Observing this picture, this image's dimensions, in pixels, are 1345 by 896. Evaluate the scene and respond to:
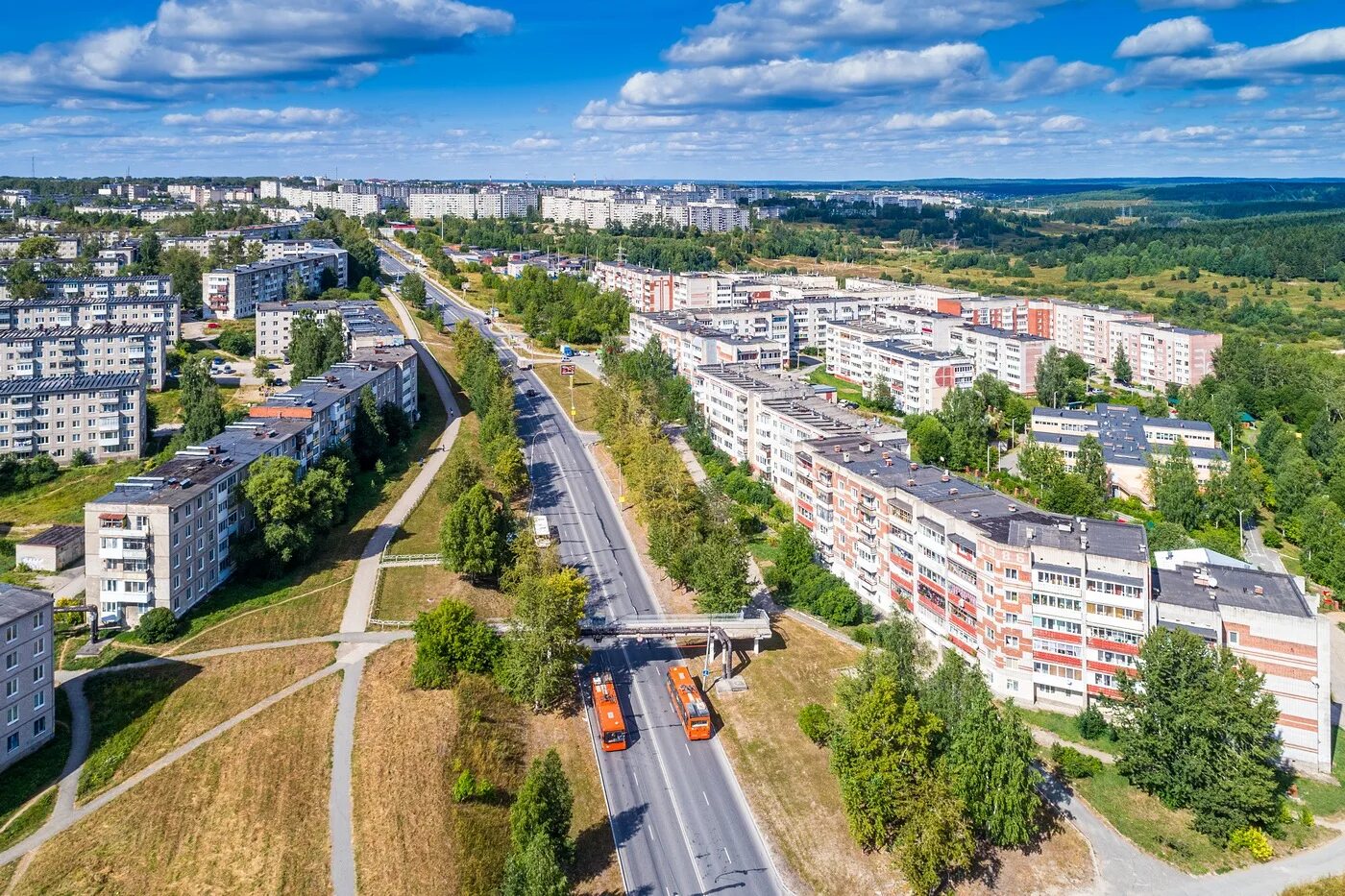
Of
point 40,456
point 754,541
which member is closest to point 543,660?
point 754,541

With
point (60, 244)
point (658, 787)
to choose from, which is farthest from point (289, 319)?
point (658, 787)

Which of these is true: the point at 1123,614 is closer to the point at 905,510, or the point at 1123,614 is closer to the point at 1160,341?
the point at 905,510

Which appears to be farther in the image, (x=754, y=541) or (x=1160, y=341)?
(x=1160, y=341)

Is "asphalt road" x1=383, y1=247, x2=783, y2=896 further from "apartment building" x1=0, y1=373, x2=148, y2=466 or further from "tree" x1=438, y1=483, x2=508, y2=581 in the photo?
"apartment building" x1=0, y1=373, x2=148, y2=466

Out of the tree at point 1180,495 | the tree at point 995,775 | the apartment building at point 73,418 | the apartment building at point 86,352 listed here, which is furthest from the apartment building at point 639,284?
the tree at point 995,775

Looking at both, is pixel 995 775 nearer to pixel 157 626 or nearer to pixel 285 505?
pixel 157 626

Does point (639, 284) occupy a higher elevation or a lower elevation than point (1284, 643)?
higher
